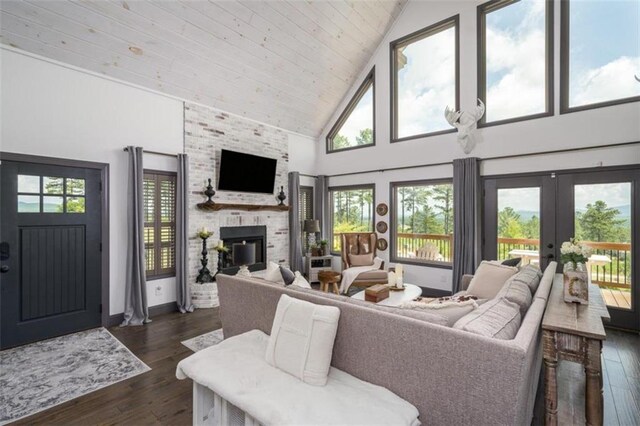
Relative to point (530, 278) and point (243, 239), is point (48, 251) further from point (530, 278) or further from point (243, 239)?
point (530, 278)

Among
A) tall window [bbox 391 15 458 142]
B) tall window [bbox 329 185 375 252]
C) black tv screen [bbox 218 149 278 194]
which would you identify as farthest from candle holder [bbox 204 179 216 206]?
tall window [bbox 391 15 458 142]

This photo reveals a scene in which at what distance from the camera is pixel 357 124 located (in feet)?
21.5

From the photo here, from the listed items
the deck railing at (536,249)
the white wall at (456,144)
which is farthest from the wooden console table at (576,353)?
the white wall at (456,144)

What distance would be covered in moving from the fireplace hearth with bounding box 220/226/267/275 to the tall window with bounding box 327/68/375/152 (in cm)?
261

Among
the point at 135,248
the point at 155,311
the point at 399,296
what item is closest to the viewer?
the point at 399,296

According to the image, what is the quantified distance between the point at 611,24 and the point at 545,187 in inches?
85.9

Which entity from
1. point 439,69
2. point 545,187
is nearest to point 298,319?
point 545,187

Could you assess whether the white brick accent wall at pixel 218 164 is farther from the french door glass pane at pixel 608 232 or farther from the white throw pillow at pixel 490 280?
the french door glass pane at pixel 608 232

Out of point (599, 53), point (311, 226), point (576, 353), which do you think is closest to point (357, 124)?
point (311, 226)

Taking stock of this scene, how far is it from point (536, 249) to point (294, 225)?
4259 mm

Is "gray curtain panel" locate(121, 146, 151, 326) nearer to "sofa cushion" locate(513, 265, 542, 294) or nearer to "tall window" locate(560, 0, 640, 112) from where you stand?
"sofa cushion" locate(513, 265, 542, 294)

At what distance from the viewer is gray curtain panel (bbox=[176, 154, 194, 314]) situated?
14.9 ft

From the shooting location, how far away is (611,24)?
387cm

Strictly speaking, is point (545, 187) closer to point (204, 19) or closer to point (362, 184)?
point (362, 184)
